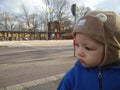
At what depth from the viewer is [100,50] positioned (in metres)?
1.89

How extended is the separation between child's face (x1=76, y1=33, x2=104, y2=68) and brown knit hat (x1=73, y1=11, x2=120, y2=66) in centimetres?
4

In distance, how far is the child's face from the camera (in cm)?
188

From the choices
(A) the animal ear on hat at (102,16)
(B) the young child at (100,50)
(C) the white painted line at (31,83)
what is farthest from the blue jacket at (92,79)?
(C) the white painted line at (31,83)

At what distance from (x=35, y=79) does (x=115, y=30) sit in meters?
4.97

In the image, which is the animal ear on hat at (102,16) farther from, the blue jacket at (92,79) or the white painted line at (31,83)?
the white painted line at (31,83)

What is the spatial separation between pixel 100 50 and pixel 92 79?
0.23 meters

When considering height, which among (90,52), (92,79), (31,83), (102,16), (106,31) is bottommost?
(31,83)

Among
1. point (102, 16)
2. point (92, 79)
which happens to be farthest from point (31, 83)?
point (102, 16)

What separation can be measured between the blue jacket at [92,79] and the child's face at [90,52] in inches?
2.6

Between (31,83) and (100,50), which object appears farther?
(31,83)

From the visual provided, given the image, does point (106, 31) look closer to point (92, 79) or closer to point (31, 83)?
point (92, 79)

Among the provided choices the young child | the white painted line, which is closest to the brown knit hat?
the young child

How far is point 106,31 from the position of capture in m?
1.88

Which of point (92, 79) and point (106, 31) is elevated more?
point (106, 31)
